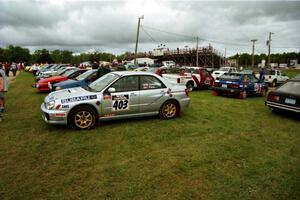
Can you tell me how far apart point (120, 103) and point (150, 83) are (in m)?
1.16

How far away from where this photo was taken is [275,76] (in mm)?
20047

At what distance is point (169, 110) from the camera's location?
23.1 feet

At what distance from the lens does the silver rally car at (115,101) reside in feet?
18.3

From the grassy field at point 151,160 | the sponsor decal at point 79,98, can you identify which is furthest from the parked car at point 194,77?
the sponsor decal at point 79,98

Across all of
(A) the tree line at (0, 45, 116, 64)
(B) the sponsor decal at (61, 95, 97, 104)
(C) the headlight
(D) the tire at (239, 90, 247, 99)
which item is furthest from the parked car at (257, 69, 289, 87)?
(A) the tree line at (0, 45, 116, 64)

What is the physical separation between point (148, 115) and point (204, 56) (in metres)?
48.2

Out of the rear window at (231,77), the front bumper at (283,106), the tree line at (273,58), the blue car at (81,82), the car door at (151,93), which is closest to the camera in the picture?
the car door at (151,93)

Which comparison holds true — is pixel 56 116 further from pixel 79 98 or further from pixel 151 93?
pixel 151 93

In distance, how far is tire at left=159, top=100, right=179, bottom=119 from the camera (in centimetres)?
692

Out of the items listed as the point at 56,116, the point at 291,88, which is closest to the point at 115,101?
the point at 56,116

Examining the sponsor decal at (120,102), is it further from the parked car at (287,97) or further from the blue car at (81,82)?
the parked car at (287,97)

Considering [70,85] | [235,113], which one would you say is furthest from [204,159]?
[70,85]

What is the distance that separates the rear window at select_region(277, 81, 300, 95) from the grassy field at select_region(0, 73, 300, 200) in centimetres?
141

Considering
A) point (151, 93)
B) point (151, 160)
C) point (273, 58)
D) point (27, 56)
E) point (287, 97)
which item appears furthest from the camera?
point (273, 58)
